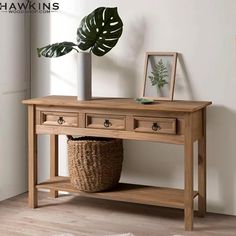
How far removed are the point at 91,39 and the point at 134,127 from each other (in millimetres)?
703

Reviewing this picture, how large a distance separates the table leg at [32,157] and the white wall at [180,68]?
1.57 ft

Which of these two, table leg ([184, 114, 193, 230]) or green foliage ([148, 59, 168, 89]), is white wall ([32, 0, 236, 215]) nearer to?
green foliage ([148, 59, 168, 89])

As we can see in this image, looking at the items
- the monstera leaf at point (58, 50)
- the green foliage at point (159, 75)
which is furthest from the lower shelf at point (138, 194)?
the monstera leaf at point (58, 50)

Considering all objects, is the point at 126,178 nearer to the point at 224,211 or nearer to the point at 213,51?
the point at 224,211

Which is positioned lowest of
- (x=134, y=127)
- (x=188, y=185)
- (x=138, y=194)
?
(x=138, y=194)

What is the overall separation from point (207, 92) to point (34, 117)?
118 cm

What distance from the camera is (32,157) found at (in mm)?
3689

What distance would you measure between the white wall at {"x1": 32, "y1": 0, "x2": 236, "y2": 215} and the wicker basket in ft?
1.04

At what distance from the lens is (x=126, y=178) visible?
389 centimetres

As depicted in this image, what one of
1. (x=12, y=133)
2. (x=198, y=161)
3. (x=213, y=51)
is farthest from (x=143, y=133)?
(x=12, y=133)

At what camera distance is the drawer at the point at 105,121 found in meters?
3.36

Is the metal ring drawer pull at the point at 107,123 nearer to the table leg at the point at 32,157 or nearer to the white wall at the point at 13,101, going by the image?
the table leg at the point at 32,157

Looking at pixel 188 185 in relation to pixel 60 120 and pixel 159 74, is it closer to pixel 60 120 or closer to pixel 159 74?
pixel 159 74

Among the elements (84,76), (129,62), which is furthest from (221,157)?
(84,76)
